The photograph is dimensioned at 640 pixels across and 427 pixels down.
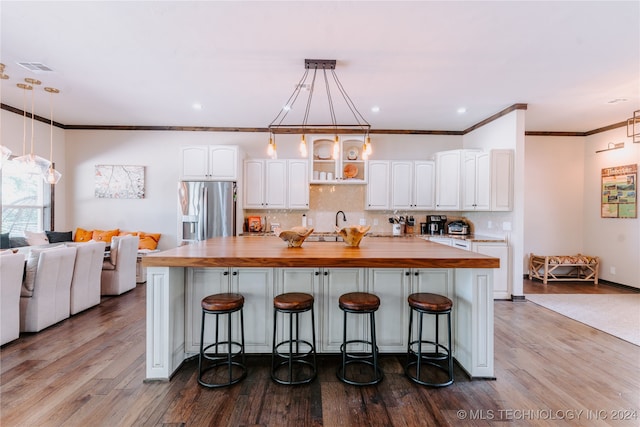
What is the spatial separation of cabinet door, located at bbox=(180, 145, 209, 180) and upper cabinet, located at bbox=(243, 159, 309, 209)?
0.71 meters

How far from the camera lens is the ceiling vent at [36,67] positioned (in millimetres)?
3188

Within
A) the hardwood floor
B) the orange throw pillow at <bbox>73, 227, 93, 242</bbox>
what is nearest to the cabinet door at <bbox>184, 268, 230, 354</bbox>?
the hardwood floor

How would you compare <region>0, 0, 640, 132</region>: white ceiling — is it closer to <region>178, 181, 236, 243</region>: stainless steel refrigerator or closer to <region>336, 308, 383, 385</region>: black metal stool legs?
<region>178, 181, 236, 243</region>: stainless steel refrigerator

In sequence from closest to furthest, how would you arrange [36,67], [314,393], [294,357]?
1. [314,393]
2. [294,357]
3. [36,67]

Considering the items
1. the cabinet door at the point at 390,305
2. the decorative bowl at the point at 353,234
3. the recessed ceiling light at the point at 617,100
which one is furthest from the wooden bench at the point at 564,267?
the decorative bowl at the point at 353,234

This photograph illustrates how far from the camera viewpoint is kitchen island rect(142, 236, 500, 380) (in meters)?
2.25

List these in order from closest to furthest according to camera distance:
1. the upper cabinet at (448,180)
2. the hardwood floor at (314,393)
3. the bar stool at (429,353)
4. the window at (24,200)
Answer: the hardwood floor at (314,393) → the bar stool at (429,353) → the window at (24,200) → the upper cabinet at (448,180)

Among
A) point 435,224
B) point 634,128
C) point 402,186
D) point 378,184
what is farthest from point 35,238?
point 634,128

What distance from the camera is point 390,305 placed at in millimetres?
2592

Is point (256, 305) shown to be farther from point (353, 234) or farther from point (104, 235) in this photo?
point (104, 235)

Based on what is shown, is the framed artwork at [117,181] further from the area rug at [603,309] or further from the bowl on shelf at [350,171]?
the area rug at [603,309]

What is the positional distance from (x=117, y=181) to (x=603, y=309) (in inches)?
316

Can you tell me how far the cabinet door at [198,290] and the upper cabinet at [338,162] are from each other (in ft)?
10.1

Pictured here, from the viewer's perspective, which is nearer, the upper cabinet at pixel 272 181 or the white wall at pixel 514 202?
the white wall at pixel 514 202
